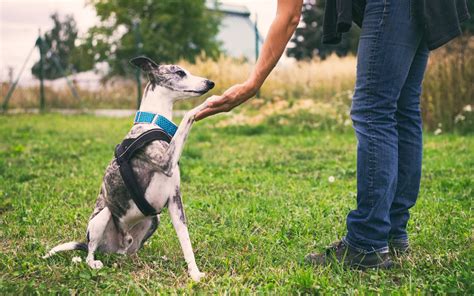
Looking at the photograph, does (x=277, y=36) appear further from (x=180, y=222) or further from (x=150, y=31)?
(x=150, y=31)

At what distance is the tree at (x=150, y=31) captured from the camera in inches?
963

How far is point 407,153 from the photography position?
272cm

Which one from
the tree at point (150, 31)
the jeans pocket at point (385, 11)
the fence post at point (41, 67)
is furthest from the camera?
the tree at point (150, 31)

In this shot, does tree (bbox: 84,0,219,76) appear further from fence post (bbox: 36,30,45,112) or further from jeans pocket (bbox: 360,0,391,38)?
jeans pocket (bbox: 360,0,391,38)

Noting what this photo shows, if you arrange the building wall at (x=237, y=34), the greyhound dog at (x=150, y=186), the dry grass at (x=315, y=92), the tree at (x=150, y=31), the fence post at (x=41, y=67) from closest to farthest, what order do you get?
the greyhound dog at (x=150, y=186), the dry grass at (x=315, y=92), the fence post at (x=41, y=67), the tree at (x=150, y=31), the building wall at (x=237, y=34)

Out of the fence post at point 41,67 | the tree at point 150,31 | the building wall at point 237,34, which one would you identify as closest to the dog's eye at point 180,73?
the fence post at point 41,67

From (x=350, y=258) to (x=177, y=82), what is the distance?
120 centimetres

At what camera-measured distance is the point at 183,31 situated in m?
25.5

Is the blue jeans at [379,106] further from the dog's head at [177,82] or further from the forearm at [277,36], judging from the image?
the dog's head at [177,82]

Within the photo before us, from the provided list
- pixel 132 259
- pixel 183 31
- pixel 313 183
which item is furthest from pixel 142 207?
pixel 183 31

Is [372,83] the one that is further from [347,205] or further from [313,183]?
[313,183]

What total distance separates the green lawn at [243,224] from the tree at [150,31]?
59.9ft

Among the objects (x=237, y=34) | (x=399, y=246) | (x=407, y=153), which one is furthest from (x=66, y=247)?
(x=237, y=34)

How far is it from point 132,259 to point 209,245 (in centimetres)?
44
